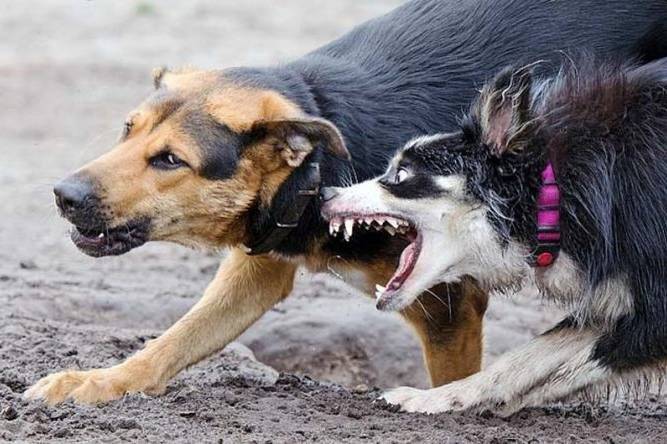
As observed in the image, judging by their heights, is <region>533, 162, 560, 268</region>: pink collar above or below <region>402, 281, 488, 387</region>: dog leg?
above

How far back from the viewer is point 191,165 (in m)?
5.67

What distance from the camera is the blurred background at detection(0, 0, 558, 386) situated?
7785mm

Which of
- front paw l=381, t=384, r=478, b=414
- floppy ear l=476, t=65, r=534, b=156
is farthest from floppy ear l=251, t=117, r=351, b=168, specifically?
front paw l=381, t=384, r=478, b=414

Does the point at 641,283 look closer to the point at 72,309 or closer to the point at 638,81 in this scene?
the point at 638,81

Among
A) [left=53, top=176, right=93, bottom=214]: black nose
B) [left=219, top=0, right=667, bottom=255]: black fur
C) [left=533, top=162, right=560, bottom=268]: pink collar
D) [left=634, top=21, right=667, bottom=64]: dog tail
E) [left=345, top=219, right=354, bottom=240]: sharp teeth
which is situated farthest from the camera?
[left=634, top=21, right=667, bottom=64]: dog tail

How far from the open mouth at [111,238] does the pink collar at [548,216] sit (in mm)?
1624

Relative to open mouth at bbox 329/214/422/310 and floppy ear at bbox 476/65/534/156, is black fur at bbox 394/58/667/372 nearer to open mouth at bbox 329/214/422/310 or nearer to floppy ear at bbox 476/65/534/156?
A: floppy ear at bbox 476/65/534/156

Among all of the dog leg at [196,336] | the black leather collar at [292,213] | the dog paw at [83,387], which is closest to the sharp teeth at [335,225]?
the black leather collar at [292,213]

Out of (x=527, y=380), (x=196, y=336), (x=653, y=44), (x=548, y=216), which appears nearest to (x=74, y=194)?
(x=196, y=336)

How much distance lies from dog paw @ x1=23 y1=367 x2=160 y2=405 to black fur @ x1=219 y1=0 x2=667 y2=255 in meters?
0.92

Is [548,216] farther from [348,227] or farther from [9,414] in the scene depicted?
[9,414]

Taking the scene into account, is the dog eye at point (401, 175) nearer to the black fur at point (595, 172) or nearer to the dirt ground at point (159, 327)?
the black fur at point (595, 172)

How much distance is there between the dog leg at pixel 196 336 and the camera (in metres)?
5.88

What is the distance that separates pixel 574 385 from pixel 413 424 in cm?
69
